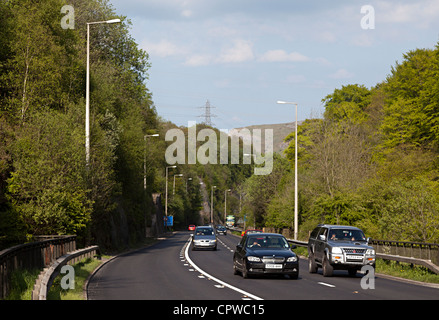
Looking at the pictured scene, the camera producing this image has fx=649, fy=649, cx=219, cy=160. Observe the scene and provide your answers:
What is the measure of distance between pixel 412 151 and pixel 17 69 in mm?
32925

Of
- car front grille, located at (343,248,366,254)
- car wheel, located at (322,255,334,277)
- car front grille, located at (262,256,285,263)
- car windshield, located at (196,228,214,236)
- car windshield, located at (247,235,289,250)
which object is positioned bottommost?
car windshield, located at (196,228,214,236)

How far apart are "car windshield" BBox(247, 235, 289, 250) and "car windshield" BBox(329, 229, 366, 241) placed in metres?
2.18

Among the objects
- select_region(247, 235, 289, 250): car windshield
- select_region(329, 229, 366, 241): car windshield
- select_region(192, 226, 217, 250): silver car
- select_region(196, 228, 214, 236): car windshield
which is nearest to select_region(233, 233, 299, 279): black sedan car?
select_region(247, 235, 289, 250): car windshield

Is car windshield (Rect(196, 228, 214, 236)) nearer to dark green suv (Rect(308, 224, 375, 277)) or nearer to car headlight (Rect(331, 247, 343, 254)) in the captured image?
dark green suv (Rect(308, 224, 375, 277))

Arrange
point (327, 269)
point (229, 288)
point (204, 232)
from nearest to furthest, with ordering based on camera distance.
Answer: point (229, 288)
point (327, 269)
point (204, 232)

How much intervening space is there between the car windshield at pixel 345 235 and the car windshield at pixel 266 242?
2.18 m

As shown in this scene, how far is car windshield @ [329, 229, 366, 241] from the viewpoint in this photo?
81.1 feet

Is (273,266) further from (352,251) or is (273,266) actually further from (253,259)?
(352,251)

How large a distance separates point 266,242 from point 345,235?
336 cm

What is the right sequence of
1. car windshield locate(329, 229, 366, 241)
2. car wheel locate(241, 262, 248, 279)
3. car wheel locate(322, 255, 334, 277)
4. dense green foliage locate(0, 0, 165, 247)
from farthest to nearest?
1. dense green foliage locate(0, 0, 165, 247)
2. car windshield locate(329, 229, 366, 241)
3. car wheel locate(322, 255, 334, 277)
4. car wheel locate(241, 262, 248, 279)

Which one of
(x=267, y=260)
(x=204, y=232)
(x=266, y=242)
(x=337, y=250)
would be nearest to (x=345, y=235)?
(x=337, y=250)

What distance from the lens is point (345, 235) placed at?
979 inches

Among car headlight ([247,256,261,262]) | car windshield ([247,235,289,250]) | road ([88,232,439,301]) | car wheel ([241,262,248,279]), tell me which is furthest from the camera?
car windshield ([247,235,289,250])
